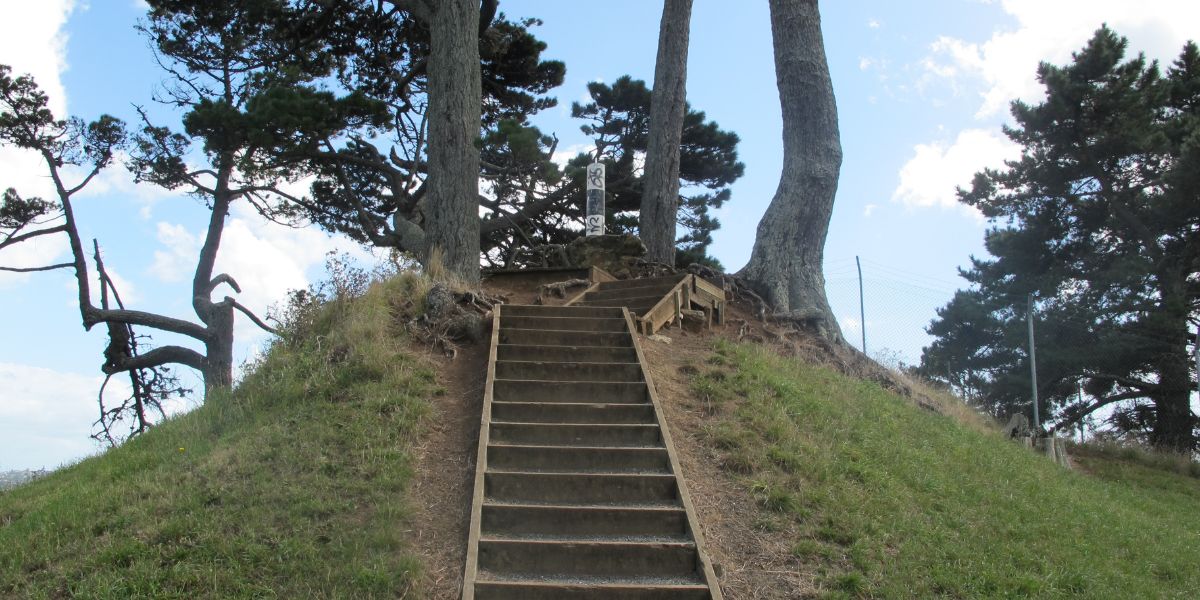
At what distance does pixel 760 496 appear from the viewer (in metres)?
7.09

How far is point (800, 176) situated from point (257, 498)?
32.1 feet

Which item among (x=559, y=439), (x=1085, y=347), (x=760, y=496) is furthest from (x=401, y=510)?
(x=1085, y=347)

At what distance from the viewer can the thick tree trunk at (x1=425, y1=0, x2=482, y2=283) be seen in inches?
507

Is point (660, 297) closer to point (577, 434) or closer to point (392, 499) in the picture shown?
point (577, 434)

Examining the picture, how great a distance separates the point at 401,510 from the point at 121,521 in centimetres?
195

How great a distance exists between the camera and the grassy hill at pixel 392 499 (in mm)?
5914

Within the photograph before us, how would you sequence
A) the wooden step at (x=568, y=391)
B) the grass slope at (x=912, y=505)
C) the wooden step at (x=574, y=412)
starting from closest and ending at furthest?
the grass slope at (x=912, y=505)
the wooden step at (x=574, y=412)
the wooden step at (x=568, y=391)

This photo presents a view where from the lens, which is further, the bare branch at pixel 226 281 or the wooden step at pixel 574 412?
the bare branch at pixel 226 281

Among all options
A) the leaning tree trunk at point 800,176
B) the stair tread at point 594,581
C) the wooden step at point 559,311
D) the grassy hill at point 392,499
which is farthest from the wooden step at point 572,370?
the leaning tree trunk at point 800,176

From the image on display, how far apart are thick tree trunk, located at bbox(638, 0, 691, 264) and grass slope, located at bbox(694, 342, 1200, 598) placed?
16.9 feet

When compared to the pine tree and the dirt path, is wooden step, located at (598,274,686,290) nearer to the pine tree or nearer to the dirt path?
the dirt path

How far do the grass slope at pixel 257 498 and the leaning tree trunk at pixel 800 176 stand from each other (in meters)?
6.62

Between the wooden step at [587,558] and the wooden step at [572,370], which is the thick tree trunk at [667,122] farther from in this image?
the wooden step at [587,558]

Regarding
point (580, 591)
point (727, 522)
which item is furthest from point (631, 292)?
point (580, 591)
